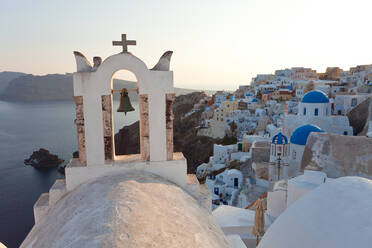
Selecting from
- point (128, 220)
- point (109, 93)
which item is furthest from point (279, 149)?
point (128, 220)

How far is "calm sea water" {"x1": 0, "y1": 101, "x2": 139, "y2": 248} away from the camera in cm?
2198

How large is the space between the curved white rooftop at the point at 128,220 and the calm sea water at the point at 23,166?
21.8 meters

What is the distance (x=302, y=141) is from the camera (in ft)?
44.7

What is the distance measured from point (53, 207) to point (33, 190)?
96.3ft

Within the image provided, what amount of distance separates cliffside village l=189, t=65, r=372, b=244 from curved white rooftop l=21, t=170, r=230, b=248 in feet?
18.4

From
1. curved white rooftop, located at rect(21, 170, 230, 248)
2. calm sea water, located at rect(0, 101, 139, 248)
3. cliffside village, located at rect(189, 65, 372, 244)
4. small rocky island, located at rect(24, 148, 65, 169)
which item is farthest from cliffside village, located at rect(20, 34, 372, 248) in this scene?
small rocky island, located at rect(24, 148, 65, 169)

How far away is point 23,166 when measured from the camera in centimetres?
3503

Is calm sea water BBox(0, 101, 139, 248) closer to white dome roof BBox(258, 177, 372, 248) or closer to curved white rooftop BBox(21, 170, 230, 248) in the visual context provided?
curved white rooftop BBox(21, 170, 230, 248)

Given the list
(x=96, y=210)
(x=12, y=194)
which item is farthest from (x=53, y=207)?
(x=12, y=194)

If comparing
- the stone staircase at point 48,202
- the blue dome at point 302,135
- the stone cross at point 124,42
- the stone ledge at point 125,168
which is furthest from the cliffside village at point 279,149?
the stone cross at point 124,42

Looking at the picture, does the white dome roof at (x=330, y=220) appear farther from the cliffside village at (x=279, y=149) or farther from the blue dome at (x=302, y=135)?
the blue dome at (x=302, y=135)

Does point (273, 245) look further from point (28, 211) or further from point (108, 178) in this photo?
point (28, 211)

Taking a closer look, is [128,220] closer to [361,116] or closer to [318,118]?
[318,118]

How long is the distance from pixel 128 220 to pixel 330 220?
2233 millimetres
